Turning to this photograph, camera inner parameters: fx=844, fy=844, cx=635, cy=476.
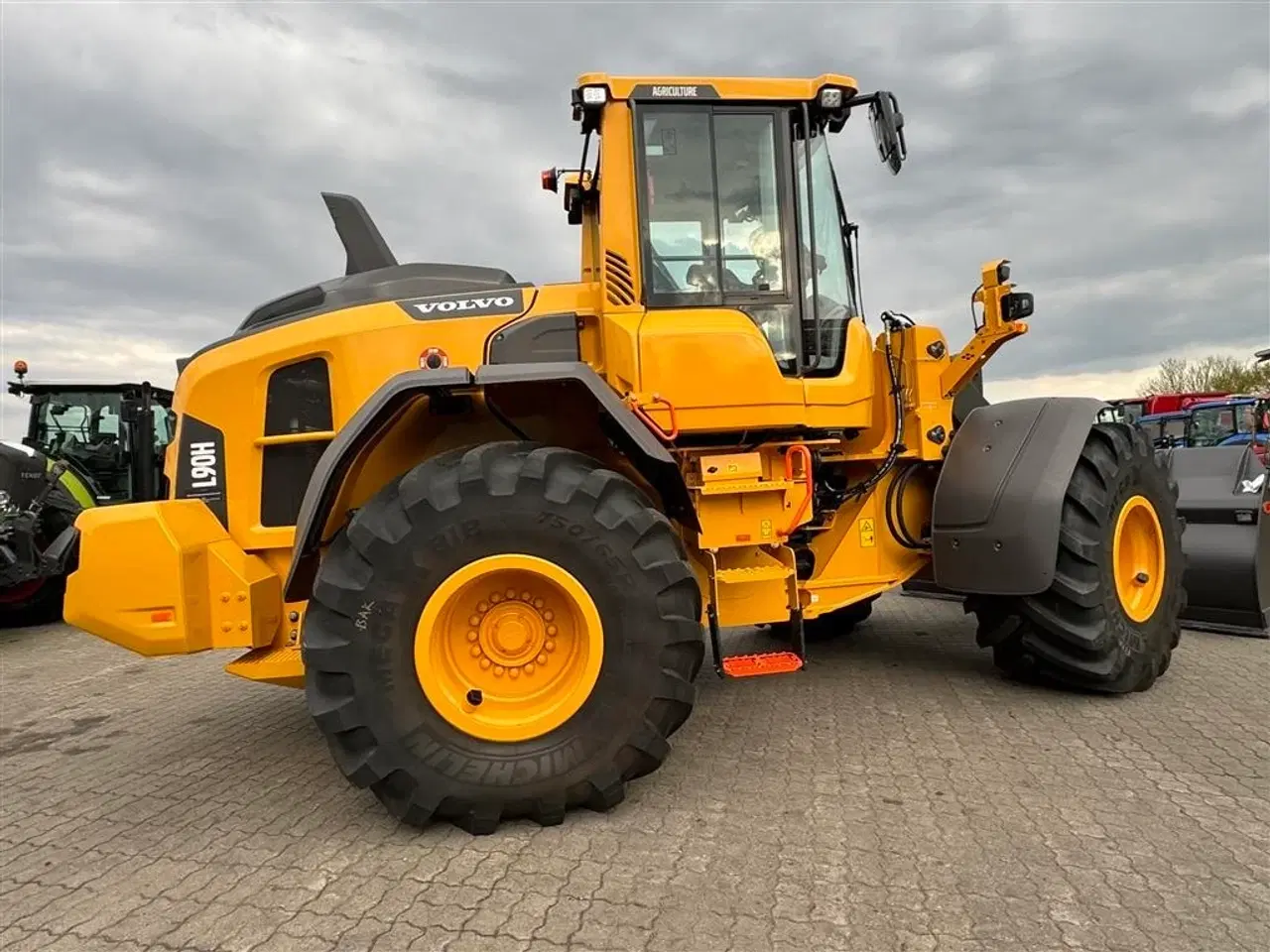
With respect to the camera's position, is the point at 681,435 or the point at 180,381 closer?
the point at 681,435

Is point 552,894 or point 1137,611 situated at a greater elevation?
point 1137,611

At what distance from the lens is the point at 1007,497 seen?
13.9ft

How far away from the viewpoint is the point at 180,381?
4.01 m

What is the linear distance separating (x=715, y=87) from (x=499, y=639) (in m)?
2.64

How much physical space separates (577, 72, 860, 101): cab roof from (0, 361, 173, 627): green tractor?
745 centimetres

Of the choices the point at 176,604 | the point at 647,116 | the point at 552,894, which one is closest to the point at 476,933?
the point at 552,894

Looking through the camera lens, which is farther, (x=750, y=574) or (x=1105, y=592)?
(x=1105, y=592)

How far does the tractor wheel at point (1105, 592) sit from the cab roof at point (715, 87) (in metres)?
2.31

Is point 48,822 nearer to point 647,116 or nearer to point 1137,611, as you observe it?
point 647,116

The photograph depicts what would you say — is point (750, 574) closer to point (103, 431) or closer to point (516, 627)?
point (516, 627)

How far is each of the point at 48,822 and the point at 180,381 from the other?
76.6 inches

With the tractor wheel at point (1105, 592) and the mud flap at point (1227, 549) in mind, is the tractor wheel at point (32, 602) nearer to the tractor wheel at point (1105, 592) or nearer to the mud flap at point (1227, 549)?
the mud flap at point (1227, 549)

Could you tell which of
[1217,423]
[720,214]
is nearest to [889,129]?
[720,214]

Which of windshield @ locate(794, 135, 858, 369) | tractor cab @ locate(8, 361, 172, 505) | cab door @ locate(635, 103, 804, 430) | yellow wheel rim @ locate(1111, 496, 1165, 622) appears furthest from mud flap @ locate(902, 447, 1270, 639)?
tractor cab @ locate(8, 361, 172, 505)
